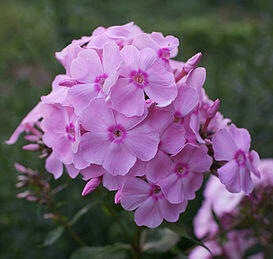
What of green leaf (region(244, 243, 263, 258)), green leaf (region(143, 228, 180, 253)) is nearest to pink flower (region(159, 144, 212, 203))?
green leaf (region(143, 228, 180, 253))

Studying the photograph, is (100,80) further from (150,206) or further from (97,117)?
(150,206)

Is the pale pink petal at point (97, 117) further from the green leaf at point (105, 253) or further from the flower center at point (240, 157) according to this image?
the green leaf at point (105, 253)

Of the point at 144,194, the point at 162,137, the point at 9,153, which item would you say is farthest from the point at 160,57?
the point at 9,153

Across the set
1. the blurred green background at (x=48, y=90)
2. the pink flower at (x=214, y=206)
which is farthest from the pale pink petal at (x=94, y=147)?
the pink flower at (x=214, y=206)

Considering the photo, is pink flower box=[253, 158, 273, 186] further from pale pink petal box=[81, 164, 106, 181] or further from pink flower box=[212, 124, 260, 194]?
pale pink petal box=[81, 164, 106, 181]

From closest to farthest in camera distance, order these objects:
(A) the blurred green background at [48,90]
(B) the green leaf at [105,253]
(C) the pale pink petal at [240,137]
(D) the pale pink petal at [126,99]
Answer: (D) the pale pink petal at [126,99]
(C) the pale pink petal at [240,137]
(B) the green leaf at [105,253]
(A) the blurred green background at [48,90]

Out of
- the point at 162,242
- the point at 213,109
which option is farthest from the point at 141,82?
the point at 162,242
